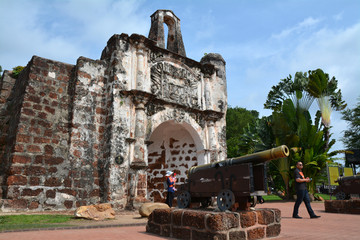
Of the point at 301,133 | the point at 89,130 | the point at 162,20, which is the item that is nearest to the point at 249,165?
the point at 89,130

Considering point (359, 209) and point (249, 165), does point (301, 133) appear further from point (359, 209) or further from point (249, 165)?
point (249, 165)

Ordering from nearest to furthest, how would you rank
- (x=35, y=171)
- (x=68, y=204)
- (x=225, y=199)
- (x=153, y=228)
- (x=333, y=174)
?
(x=225, y=199) < (x=153, y=228) < (x=35, y=171) < (x=68, y=204) < (x=333, y=174)

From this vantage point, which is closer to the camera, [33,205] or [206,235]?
[206,235]

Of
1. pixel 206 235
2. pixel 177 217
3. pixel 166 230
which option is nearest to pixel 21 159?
pixel 166 230

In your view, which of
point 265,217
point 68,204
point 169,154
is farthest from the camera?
point 169,154

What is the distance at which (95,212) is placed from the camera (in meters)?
6.50

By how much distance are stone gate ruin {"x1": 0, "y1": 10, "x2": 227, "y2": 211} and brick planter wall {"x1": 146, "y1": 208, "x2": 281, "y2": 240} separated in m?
4.23

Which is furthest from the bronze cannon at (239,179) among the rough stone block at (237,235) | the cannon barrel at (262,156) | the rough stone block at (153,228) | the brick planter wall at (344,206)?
the brick planter wall at (344,206)

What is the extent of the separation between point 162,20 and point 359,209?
406 inches

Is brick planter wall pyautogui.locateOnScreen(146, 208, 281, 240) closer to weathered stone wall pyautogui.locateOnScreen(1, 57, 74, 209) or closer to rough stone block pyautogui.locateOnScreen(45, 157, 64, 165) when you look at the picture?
weathered stone wall pyautogui.locateOnScreen(1, 57, 74, 209)

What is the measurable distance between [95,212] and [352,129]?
26.0 meters

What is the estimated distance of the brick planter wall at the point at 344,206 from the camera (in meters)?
7.82

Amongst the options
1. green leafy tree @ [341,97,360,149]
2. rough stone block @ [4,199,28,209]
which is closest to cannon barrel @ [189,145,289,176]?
rough stone block @ [4,199,28,209]

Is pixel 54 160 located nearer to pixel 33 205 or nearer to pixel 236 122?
pixel 33 205
